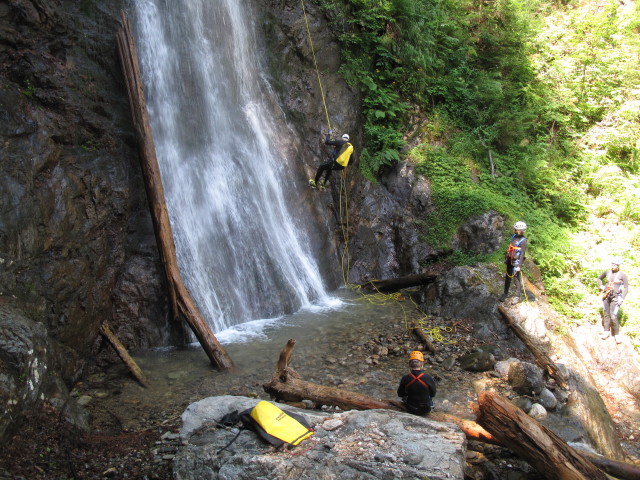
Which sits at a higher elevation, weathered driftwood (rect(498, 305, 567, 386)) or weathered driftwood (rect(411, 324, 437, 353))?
weathered driftwood (rect(411, 324, 437, 353))

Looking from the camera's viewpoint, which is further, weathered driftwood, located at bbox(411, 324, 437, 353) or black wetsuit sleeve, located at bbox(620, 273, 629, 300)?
black wetsuit sleeve, located at bbox(620, 273, 629, 300)

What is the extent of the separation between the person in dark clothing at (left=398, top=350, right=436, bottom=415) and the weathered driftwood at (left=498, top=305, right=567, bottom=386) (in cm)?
359

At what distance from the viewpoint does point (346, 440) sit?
4328mm

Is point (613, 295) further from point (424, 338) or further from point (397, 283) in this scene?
point (397, 283)

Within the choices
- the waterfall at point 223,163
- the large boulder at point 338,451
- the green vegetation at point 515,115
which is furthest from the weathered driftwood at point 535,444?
the green vegetation at point 515,115

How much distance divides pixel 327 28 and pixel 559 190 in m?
8.86

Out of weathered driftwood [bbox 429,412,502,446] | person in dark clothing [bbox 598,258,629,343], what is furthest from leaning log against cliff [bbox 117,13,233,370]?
person in dark clothing [bbox 598,258,629,343]

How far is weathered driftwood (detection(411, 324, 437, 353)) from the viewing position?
838 centimetres

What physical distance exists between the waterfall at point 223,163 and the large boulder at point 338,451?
15.8ft

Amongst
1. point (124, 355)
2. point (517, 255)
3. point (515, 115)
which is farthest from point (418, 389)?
point (515, 115)

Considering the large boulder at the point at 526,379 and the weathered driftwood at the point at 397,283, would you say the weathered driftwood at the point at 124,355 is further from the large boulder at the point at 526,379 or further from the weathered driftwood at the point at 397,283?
the weathered driftwood at the point at 397,283

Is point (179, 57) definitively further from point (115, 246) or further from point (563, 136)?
point (563, 136)

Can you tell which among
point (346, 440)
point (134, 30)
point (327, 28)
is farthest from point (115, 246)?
point (327, 28)

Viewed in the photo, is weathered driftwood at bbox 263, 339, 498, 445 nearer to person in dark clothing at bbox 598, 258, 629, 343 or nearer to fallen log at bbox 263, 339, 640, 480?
fallen log at bbox 263, 339, 640, 480
